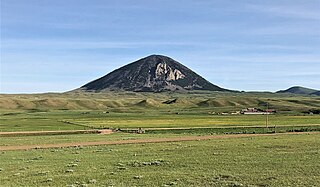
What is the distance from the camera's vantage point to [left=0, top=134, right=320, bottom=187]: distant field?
23688 millimetres

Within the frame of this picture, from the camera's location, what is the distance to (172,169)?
1119 inches

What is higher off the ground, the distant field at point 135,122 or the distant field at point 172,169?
the distant field at point 135,122

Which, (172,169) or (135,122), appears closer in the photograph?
(172,169)

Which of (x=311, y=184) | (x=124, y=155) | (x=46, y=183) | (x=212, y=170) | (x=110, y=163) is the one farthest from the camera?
(x=124, y=155)

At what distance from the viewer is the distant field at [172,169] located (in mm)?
23688

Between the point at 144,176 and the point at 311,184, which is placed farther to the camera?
the point at 144,176

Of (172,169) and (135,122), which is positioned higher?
(135,122)

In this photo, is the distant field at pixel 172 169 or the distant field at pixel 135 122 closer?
the distant field at pixel 172 169

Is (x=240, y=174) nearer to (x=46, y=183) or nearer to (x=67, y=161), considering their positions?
(x=46, y=183)

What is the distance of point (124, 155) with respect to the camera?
3853 cm

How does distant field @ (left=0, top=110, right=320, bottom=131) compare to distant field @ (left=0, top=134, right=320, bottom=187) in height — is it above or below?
above

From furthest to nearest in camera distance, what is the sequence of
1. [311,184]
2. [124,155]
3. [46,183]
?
1. [124,155]
2. [46,183]
3. [311,184]

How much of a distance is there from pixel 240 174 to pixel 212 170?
2359 mm

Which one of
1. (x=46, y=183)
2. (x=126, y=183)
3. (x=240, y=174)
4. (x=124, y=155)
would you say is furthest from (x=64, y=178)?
(x=124, y=155)
